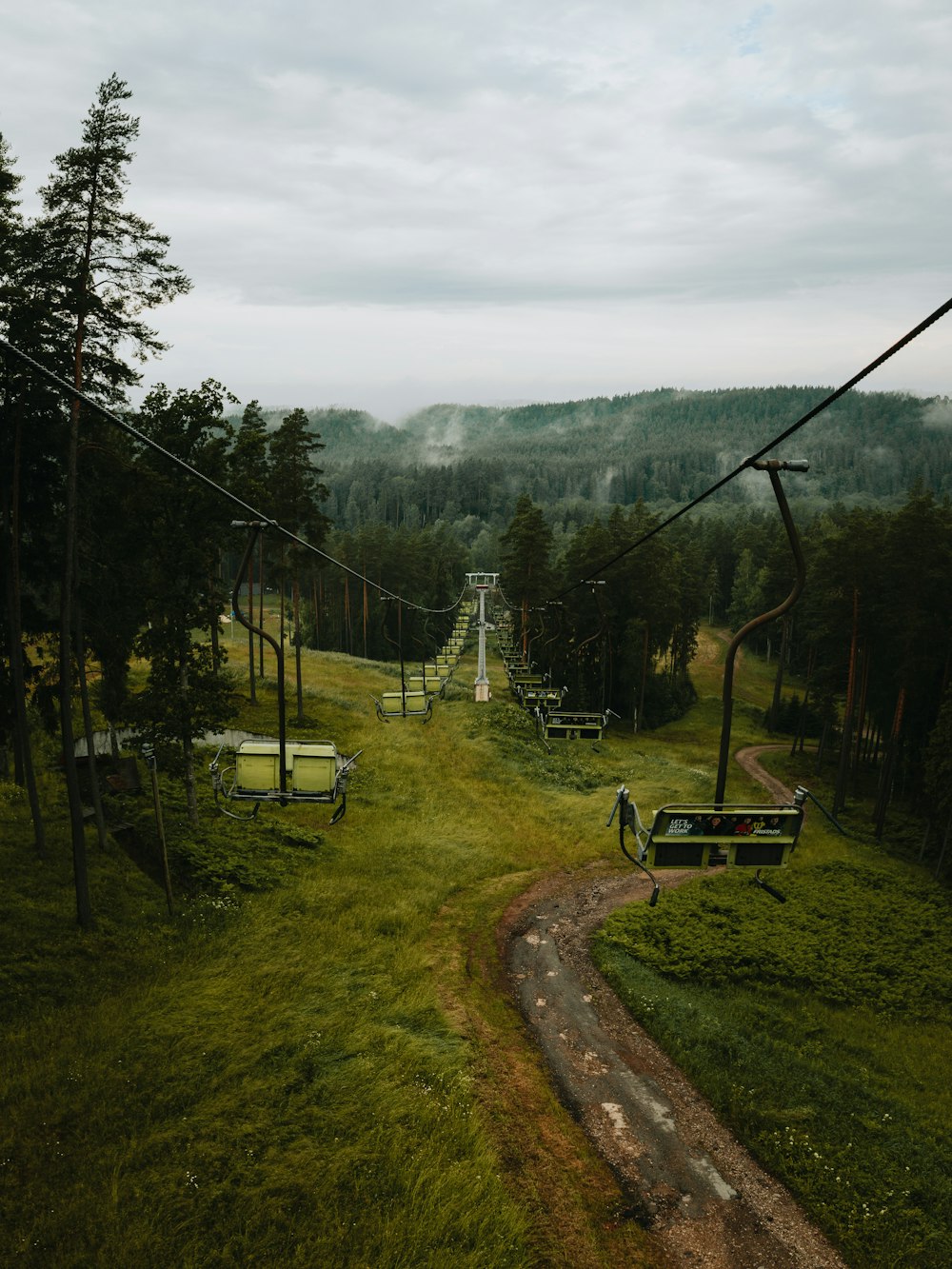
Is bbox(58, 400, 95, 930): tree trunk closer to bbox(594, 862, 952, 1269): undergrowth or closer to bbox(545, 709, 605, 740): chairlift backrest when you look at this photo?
bbox(594, 862, 952, 1269): undergrowth

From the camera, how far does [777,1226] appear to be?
1100 centimetres

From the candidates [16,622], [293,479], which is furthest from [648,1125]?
[293,479]

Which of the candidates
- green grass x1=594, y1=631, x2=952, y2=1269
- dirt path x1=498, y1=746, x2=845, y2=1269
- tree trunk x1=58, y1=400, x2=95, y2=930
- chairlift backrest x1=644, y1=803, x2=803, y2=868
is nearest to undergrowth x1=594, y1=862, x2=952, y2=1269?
green grass x1=594, y1=631, x2=952, y2=1269

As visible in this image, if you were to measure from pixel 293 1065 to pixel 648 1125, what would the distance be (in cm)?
652

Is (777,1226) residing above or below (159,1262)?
below

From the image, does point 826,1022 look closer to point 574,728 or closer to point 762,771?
point 574,728

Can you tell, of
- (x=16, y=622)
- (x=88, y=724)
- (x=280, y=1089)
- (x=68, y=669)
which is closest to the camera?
(x=280, y=1089)

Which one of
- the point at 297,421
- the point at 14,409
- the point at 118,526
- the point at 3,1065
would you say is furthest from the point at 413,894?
the point at 297,421

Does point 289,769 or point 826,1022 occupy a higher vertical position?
point 289,769

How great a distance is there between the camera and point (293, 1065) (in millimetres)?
13273

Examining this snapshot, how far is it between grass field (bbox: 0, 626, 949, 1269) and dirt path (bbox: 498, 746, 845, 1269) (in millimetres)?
569

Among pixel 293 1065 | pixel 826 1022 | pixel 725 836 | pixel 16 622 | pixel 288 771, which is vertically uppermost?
pixel 16 622

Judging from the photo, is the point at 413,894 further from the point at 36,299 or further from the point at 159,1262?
the point at 36,299

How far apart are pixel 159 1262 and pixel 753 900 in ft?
64.8
